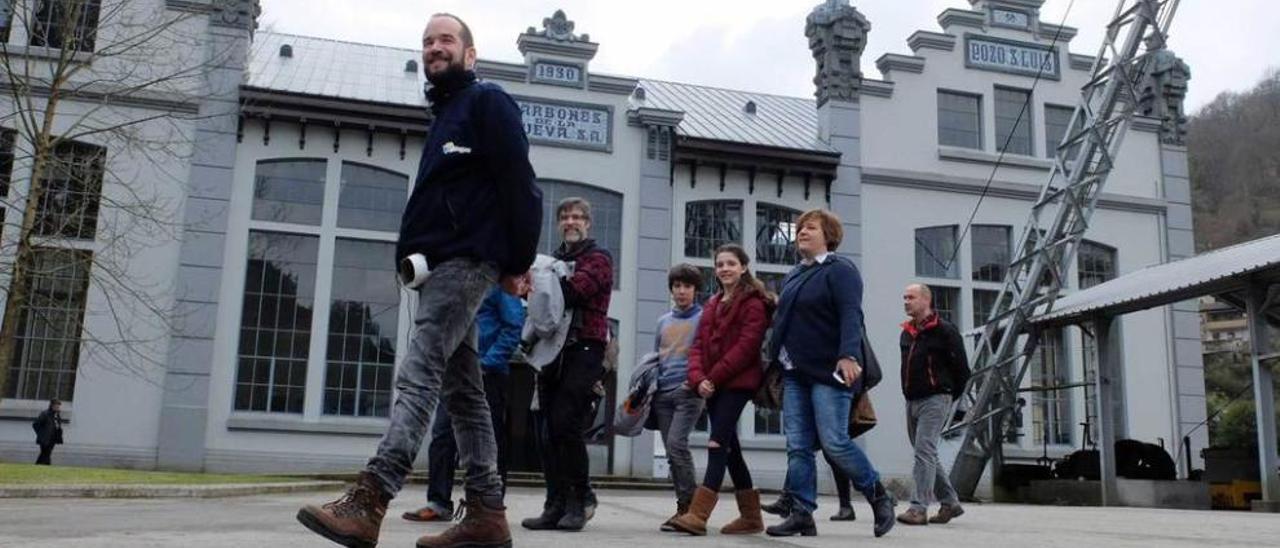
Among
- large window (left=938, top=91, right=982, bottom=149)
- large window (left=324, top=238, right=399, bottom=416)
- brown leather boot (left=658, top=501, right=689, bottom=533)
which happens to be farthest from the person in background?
large window (left=938, top=91, right=982, bottom=149)

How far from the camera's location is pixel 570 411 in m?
5.99

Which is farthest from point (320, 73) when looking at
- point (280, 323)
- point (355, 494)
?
A: point (355, 494)

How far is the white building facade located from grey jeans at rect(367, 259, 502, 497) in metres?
14.4

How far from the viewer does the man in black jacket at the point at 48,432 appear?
16.1m

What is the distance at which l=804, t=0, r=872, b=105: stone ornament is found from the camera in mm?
21203

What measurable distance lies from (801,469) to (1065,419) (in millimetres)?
16859

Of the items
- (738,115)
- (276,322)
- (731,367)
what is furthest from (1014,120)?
(731,367)

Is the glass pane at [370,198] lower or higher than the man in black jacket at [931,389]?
higher

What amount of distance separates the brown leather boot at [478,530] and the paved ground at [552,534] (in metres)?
0.57

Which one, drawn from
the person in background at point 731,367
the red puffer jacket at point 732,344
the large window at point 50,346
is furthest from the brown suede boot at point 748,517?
the large window at point 50,346

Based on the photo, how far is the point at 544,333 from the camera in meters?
5.87

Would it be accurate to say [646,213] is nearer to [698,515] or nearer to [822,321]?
[822,321]

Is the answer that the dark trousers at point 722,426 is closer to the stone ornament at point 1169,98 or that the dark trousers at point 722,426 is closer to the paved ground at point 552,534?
the paved ground at point 552,534

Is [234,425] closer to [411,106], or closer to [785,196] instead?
[411,106]
